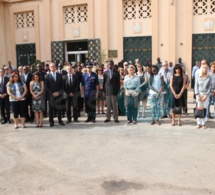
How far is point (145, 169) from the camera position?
16.9 ft

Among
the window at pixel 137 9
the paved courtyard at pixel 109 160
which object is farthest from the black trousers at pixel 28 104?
the window at pixel 137 9

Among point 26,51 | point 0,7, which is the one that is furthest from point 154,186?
point 0,7

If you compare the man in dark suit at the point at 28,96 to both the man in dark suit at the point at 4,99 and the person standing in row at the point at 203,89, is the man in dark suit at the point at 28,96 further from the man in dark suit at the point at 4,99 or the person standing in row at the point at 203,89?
the person standing in row at the point at 203,89

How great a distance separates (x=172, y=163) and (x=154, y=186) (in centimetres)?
102

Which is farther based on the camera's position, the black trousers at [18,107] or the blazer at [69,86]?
the blazer at [69,86]

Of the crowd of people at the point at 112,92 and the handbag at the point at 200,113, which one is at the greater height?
the crowd of people at the point at 112,92

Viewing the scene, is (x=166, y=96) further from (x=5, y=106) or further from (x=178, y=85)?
(x=5, y=106)

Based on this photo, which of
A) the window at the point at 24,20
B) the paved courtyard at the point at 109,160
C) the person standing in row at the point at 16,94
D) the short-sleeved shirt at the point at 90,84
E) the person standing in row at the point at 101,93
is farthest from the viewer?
the window at the point at 24,20

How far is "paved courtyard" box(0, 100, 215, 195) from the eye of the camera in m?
4.50

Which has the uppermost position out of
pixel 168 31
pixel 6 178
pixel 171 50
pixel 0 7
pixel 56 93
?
pixel 0 7

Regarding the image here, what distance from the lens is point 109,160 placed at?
5660 mm

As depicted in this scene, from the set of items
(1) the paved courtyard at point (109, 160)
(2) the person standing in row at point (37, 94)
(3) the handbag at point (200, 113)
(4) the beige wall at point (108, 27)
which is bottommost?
(1) the paved courtyard at point (109, 160)

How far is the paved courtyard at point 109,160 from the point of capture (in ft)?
14.8

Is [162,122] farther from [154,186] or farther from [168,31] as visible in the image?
[168,31]
